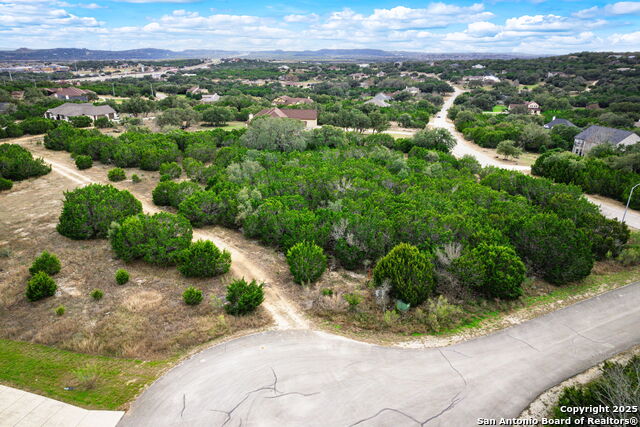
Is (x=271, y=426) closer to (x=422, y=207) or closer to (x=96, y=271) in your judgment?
(x=96, y=271)

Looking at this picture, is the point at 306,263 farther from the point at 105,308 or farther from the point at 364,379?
the point at 105,308

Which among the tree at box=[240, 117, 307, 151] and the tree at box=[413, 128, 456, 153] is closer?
the tree at box=[240, 117, 307, 151]

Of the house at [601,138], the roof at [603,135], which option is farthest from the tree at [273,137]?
the roof at [603,135]

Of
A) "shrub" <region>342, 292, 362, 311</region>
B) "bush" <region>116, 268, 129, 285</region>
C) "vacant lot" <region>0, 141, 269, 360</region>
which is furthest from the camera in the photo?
"bush" <region>116, 268, 129, 285</region>

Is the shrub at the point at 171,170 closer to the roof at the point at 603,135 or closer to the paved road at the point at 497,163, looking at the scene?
the paved road at the point at 497,163

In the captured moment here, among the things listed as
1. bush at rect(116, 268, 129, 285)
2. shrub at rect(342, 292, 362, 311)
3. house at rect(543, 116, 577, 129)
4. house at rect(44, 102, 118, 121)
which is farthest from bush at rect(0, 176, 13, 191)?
house at rect(543, 116, 577, 129)

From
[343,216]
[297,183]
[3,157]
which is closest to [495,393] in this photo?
[343,216]

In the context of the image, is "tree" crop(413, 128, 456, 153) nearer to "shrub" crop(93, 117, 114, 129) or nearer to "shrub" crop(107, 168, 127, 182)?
"shrub" crop(107, 168, 127, 182)
